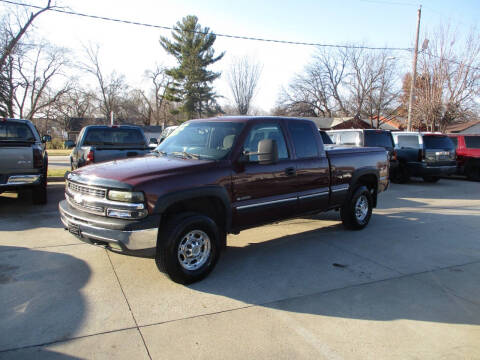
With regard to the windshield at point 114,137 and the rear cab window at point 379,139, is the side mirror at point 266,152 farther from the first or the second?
the rear cab window at point 379,139

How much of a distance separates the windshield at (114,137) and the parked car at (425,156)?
31.4 ft

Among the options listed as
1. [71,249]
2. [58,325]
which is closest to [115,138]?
[71,249]

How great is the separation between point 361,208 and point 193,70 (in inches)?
1467

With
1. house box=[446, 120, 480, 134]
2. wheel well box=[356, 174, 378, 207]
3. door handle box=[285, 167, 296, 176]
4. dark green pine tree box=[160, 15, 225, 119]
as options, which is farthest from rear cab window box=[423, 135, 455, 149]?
house box=[446, 120, 480, 134]

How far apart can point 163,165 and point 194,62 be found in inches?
1536

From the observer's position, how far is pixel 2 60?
17.7m

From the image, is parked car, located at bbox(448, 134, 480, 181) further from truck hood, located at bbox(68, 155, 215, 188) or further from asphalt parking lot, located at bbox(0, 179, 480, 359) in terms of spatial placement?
truck hood, located at bbox(68, 155, 215, 188)

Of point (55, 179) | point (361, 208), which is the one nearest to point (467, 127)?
point (361, 208)

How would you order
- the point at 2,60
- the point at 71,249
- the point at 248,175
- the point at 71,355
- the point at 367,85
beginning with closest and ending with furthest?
the point at 71,355, the point at 248,175, the point at 71,249, the point at 2,60, the point at 367,85

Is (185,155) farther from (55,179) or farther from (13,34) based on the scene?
(13,34)

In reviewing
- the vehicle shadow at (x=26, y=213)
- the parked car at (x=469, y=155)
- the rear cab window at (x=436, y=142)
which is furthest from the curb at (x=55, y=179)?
the parked car at (x=469, y=155)

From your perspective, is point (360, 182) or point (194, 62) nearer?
point (360, 182)

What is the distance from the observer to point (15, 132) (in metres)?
8.28

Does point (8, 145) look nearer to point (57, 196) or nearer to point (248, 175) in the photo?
point (57, 196)
